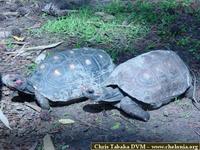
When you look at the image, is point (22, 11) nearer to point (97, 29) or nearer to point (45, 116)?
point (97, 29)

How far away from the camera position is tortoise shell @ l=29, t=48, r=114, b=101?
4.68 m

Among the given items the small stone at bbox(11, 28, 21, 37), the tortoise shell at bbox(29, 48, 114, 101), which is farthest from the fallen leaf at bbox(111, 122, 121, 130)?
the small stone at bbox(11, 28, 21, 37)

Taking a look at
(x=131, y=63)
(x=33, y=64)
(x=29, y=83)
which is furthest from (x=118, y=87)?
(x=33, y=64)

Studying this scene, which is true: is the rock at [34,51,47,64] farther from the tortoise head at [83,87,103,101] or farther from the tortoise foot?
the tortoise head at [83,87,103,101]

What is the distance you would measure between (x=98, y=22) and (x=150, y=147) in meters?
2.87

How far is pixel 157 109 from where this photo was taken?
470cm

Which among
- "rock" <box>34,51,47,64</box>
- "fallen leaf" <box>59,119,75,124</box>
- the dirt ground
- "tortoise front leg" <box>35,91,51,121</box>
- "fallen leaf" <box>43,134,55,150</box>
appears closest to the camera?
"fallen leaf" <box>43,134,55,150</box>

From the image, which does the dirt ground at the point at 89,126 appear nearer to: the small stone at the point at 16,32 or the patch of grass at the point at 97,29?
the patch of grass at the point at 97,29

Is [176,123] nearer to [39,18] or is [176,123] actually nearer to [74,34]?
[74,34]

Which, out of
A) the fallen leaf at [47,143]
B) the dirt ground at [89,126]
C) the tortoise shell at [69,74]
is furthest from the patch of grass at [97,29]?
the fallen leaf at [47,143]

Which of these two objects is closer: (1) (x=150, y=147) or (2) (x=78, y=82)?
(1) (x=150, y=147)

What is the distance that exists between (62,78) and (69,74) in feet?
0.28

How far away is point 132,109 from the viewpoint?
14.6 ft

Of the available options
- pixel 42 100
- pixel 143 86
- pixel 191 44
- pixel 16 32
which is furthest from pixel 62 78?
pixel 191 44
